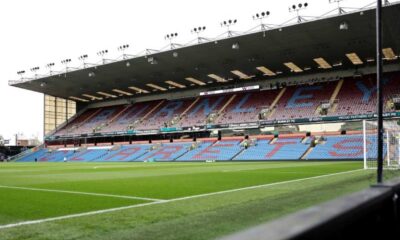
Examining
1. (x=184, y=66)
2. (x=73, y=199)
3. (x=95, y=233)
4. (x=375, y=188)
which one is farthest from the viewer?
(x=184, y=66)

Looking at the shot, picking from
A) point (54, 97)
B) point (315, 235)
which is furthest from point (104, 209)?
point (54, 97)

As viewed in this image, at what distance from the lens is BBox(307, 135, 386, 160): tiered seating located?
36.4 metres

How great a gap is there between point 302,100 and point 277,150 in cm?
925

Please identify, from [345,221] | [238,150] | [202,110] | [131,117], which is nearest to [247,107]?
[202,110]

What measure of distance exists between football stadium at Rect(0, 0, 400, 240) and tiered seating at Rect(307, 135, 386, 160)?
190mm

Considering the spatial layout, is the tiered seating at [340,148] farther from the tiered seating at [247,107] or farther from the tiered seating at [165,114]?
the tiered seating at [165,114]

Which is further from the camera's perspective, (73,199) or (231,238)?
(73,199)

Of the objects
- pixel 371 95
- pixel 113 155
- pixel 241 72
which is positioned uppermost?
pixel 241 72

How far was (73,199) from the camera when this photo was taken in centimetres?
980

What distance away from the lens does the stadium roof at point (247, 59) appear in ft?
114

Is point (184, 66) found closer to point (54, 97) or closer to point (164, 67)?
point (164, 67)

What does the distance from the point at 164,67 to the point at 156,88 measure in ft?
43.4

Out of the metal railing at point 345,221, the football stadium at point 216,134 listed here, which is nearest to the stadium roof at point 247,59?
the football stadium at point 216,134

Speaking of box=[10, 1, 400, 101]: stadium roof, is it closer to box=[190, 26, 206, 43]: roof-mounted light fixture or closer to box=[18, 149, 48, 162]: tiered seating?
box=[190, 26, 206, 43]: roof-mounted light fixture
